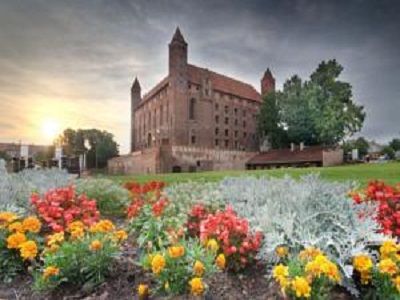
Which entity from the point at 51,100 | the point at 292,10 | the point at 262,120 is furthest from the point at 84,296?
the point at 262,120

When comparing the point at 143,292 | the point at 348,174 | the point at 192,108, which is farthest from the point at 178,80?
the point at 143,292

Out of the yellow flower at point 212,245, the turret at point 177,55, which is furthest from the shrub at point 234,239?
the turret at point 177,55

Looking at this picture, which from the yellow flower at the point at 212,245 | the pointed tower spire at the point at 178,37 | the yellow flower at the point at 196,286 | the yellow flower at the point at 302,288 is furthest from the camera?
the pointed tower spire at the point at 178,37

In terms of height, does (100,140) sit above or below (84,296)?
above

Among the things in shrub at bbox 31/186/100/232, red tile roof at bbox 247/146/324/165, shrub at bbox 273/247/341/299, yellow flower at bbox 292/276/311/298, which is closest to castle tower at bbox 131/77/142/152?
red tile roof at bbox 247/146/324/165

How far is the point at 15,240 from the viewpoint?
137 inches

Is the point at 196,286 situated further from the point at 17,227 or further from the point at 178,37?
the point at 178,37

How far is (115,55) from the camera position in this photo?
1176cm

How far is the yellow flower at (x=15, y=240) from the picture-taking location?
11.3ft

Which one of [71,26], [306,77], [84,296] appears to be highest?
[306,77]

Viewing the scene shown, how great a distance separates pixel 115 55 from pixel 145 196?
6678 millimetres

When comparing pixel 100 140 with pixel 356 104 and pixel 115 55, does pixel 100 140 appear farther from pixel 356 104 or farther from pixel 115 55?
pixel 115 55

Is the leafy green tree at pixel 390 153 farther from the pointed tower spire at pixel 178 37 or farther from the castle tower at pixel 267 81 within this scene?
the pointed tower spire at pixel 178 37

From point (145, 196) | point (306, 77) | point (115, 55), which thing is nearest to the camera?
point (145, 196)
